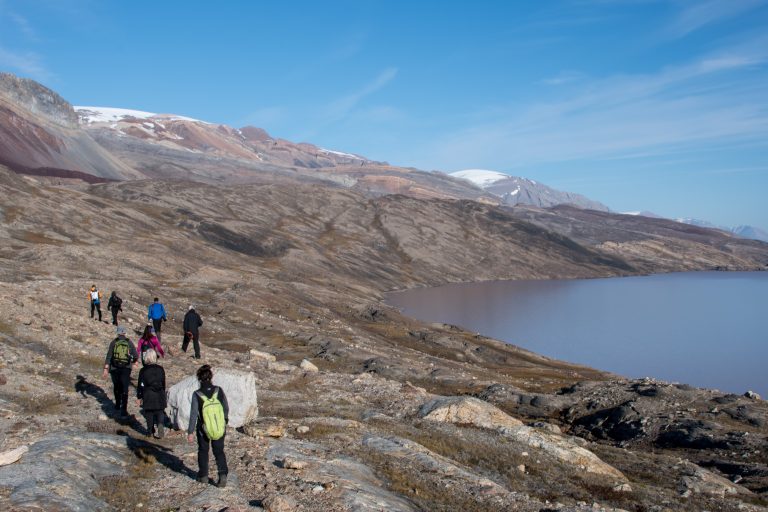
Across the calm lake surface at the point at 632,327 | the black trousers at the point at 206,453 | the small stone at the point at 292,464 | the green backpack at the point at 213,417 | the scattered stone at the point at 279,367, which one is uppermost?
the green backpack at the point at 213,417

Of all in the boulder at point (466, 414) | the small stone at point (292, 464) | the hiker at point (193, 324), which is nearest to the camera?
the small stone at point (292, 464)

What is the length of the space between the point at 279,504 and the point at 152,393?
699 centimetres

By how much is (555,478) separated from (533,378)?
44714mm

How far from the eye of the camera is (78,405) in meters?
21.8

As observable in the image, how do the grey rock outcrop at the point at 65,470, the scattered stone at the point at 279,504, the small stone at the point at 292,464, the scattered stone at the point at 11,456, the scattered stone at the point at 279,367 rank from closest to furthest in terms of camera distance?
the grey rock outcrop at the point at 65,470
the scattered stone at the point at 279,504
the scattered stone at the point at 11,456
the small stone at the point at 292,464
the scattered stone at the point at 279,367

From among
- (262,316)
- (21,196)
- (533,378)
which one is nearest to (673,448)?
(533,378)

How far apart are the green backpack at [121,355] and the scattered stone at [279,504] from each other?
9.63 m

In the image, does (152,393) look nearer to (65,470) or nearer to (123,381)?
(123,381)

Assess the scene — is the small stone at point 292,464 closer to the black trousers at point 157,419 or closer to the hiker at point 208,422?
the hiker at point 208,422

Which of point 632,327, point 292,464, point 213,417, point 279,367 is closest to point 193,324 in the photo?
point 279,367

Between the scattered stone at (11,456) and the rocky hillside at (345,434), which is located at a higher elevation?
the scattered stone at (11,456)

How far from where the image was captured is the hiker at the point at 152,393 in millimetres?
18312

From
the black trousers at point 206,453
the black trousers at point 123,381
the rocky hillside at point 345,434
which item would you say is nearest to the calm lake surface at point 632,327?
the rocky hillside at point 345,434

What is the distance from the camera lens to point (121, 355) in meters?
20.8
